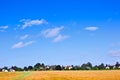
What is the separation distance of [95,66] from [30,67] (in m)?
37.9

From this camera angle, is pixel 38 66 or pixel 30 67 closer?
pixel 30 67

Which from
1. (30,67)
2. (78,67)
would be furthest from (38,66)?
(78,67)

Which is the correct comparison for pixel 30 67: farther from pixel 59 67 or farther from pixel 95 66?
pixel 95 66

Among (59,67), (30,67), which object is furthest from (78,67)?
(30,67)

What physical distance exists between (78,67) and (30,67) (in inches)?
1124

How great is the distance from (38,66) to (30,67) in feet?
71.4

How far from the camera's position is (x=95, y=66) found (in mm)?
176500

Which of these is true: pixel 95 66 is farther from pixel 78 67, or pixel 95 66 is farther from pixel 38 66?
pixel 38 66

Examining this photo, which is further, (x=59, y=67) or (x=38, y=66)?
(x=38, y=66)

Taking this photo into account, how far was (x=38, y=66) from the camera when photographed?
19738 cm

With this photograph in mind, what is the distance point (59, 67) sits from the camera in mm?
175750

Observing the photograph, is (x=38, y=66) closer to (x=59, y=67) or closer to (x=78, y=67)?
(x=59, y=67)

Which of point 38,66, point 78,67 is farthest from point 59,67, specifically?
point 38,66

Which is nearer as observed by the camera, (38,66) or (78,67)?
(78,67)
